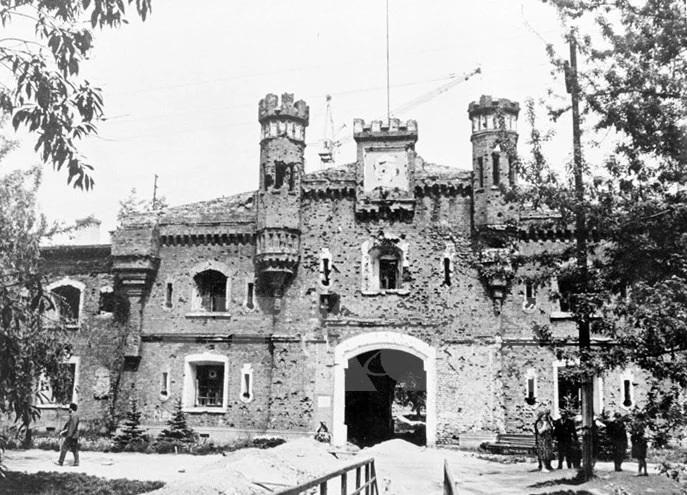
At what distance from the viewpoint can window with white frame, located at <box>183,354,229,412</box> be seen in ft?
80.2

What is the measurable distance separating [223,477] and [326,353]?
12101 mm

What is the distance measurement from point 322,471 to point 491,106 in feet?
45.0

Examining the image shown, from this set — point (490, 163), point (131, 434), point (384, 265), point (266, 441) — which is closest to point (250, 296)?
point (384, 265)

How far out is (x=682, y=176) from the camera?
39.3ft

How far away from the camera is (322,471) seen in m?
15.8

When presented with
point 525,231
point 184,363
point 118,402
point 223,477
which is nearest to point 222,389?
point 184,363

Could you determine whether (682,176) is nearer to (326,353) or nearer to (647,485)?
(647,485)

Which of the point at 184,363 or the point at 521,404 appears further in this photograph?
the point at 184,363

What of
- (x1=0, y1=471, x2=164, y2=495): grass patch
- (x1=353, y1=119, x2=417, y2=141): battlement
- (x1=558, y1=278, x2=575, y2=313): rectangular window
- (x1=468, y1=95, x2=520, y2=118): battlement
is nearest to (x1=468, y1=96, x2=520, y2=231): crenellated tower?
(x1=468, y1=95, x2=520, y2=118): battlement

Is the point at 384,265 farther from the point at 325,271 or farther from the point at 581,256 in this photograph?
the point at 581,256

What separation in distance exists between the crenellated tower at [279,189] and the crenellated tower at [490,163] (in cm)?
600

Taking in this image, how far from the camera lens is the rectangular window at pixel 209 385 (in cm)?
2480

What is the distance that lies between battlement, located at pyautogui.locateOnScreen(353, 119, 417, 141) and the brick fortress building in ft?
0.14

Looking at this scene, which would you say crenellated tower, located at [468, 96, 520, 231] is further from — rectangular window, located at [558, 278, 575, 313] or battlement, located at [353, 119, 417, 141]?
rectangular window, located at [558, 278, 575, 313]
